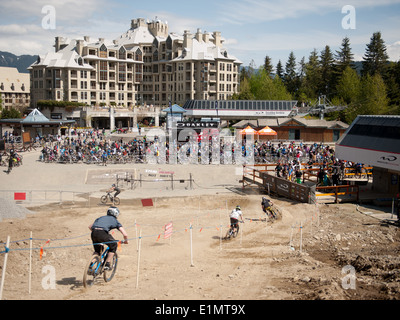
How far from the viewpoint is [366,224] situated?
19953mm

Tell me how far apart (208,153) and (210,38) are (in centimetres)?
8892

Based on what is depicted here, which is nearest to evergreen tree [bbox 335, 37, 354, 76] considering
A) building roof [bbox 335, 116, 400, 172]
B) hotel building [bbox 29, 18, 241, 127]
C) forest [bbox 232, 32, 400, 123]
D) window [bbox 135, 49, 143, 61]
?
forest [bbox 232, 32, 400, 123]

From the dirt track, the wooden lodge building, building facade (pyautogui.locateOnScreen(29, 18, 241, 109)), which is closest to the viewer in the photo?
the dirt track

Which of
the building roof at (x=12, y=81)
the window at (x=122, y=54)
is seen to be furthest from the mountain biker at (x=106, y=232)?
the building roof at (x=12, y=81)

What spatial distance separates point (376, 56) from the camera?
9944 cm

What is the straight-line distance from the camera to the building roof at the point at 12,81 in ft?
433

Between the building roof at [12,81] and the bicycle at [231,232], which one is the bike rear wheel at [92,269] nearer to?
the bicycle at [231,232]

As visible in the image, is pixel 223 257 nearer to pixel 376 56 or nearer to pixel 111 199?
pixel 111 199

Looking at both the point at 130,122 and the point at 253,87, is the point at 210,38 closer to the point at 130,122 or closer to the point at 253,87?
the point at 253,87

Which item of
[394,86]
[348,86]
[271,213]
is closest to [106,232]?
[271,213]

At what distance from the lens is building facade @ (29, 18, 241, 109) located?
99.8 metres

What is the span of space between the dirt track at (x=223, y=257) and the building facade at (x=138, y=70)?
3155 inches

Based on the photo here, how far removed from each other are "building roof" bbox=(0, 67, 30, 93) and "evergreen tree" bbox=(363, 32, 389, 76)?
10719 centimetres

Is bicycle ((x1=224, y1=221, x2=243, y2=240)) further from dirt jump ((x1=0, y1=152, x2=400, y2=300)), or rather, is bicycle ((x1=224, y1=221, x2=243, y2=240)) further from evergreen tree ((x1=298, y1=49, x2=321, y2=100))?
evergreen tree ((x1=298, y1=49, x2=321, y2=100))
